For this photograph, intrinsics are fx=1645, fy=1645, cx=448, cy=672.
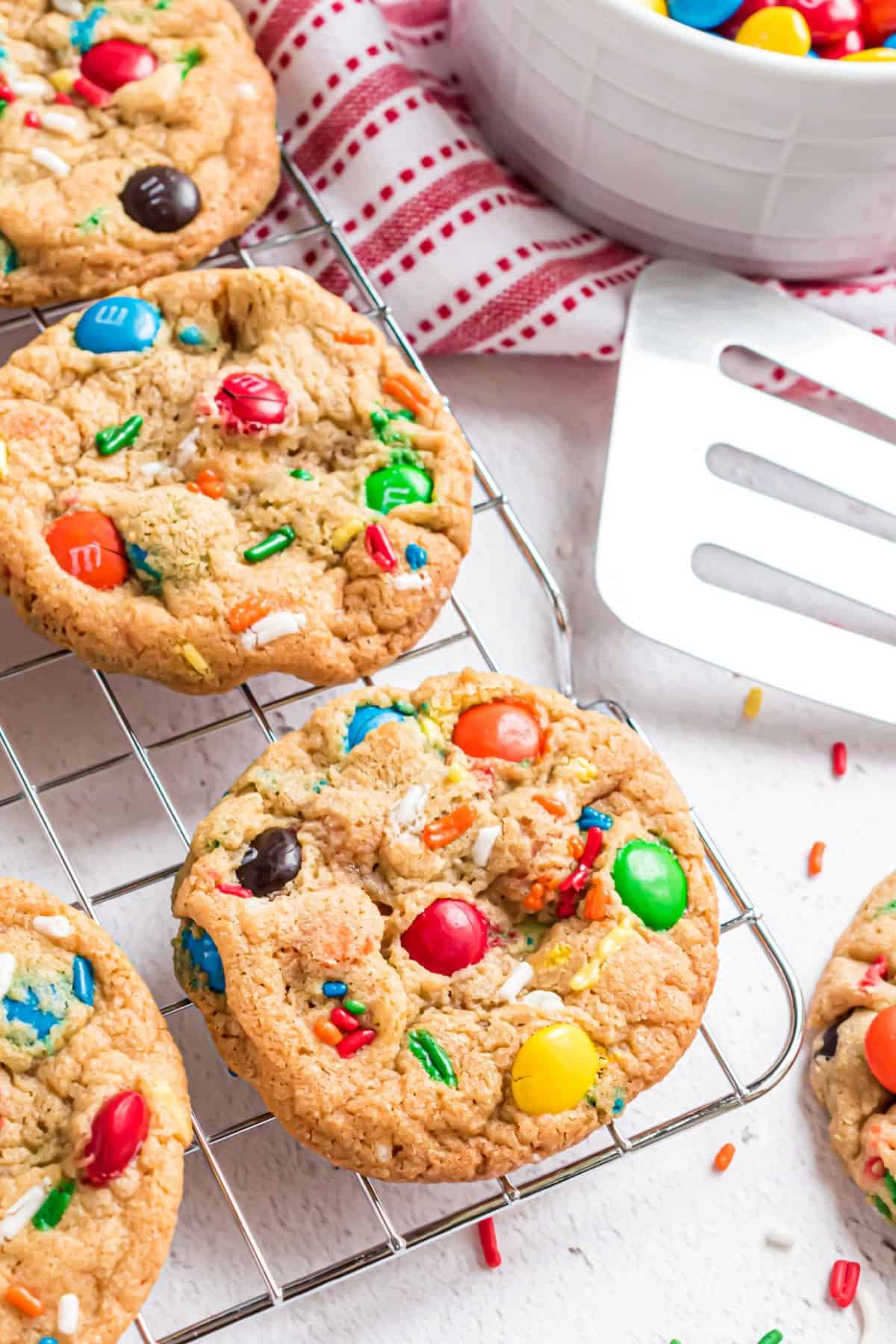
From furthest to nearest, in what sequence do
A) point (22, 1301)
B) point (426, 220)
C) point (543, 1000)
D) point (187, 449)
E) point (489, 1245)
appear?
point (426, 220) < point (187, 449) < point (489, 1245) < point (543, 1000) < point (22, 1301)

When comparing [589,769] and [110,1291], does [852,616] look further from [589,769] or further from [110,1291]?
[110,1291]

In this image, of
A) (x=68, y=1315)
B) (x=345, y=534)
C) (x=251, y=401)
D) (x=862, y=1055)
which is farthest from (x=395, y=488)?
(x=68, y=1315)

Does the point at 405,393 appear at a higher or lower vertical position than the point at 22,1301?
higher

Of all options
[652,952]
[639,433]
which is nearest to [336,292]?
[639,433]

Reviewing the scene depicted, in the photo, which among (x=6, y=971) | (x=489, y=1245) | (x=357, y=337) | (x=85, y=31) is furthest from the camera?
(x=85, y=31)

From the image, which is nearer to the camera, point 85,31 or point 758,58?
point 758,58

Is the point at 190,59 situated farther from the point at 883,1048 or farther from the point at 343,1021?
the point at 883,1048

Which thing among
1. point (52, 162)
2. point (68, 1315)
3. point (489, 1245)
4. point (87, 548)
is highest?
point (52, 162)
